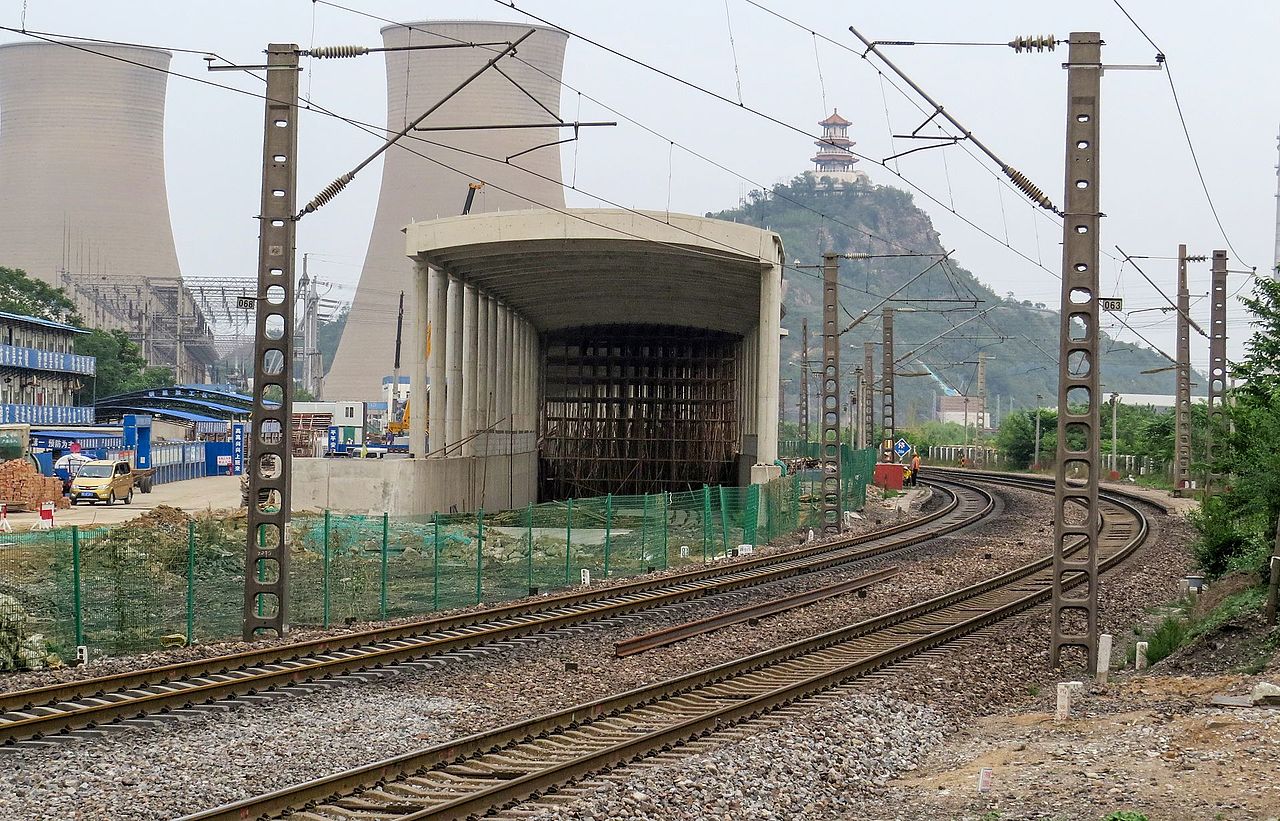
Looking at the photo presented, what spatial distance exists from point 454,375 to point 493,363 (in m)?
5.31

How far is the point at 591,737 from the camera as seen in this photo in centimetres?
1180

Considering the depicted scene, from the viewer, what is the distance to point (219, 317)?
5030 inches

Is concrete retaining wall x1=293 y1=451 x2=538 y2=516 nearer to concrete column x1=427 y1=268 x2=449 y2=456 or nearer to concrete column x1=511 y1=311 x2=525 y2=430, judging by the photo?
concrete column x1=427 y1=268 x2=449 y2=456

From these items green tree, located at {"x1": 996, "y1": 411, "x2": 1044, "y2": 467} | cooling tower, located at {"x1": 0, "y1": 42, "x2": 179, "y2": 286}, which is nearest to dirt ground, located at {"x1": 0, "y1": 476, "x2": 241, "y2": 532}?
cooling tower, located at {"x1": 0, "y1": 42, "x2": 179, "y2": 286}

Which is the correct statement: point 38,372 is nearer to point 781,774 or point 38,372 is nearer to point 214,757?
point 214,757

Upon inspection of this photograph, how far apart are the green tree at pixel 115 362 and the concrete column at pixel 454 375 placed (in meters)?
49.9

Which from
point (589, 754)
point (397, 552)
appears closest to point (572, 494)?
point (397, 552)

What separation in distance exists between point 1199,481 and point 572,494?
2334cm

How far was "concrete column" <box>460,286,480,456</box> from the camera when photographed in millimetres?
41625

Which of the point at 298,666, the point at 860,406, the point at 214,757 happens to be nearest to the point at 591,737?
the point at 214,757

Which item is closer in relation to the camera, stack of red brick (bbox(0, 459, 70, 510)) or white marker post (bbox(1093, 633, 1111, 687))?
white marker post (bbox(1093, 633, 1111, 687))

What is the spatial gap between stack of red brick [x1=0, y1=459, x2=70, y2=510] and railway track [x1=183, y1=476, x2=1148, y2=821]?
89.9 ft

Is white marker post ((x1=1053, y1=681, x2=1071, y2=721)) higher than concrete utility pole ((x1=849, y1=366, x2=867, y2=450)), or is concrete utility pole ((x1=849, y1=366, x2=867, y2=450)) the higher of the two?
concrete utility pole ((x1=849, y1=366, x2=867, y2=450))

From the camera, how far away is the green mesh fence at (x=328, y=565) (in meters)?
16.6
